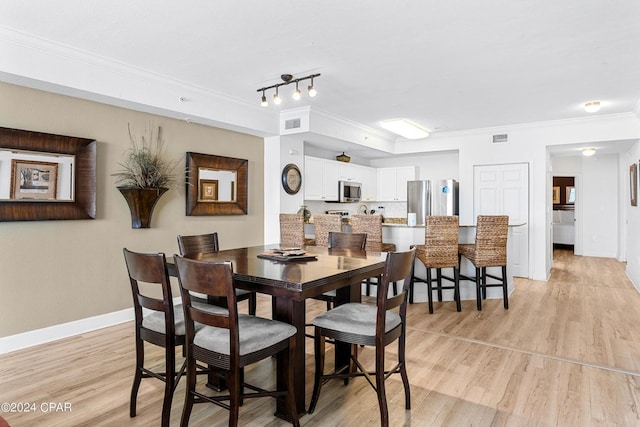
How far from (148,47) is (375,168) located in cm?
572

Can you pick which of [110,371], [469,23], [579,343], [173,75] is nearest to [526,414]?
[579,343]

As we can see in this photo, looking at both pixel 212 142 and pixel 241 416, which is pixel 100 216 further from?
pixel 241 416

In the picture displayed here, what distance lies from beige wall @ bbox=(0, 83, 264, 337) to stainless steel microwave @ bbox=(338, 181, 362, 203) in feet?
9.59

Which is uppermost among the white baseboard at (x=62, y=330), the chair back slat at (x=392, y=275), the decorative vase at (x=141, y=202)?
the decorative vase at (x=141, y=202)

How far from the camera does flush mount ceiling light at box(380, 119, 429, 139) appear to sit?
20.0 feet

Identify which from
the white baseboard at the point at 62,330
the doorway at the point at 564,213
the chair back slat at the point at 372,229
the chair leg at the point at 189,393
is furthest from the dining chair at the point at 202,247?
the doorway at the point at 564,213

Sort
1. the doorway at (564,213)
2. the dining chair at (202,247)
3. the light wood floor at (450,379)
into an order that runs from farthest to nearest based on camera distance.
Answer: the doorway at (564,213) → the dining chair at (202,247) → the light wood floor at (450,379)

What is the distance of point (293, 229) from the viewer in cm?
473

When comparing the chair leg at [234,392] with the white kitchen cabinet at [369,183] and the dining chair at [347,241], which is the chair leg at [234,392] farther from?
the white kitchen cabinet at [369,183]

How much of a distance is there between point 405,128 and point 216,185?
10.7ft

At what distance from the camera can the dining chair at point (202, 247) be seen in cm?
299

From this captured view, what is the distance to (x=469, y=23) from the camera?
2822 mm

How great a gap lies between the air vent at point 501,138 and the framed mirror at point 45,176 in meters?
5.96

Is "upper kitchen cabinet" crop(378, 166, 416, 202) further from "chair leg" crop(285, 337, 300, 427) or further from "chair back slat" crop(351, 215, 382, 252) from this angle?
"chair leg" crop(285, 337, 300, 427)
